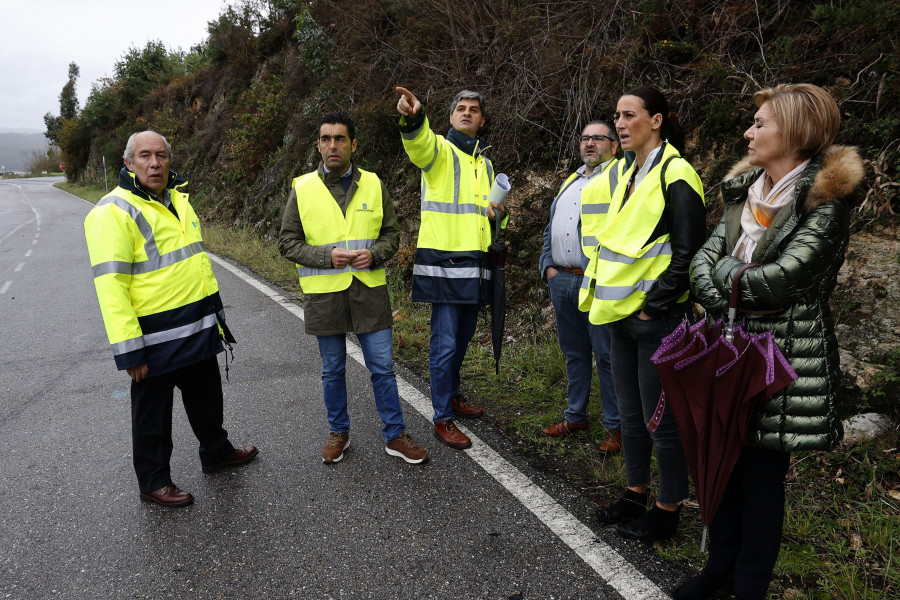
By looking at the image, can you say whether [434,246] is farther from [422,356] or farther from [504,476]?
[422,356]

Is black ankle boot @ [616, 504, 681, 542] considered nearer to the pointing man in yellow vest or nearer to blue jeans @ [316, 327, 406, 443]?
the pointing man in yellow vest

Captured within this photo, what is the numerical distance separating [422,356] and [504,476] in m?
2.24

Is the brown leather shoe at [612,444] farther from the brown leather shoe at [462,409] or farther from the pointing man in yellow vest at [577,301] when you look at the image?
the brown leather shoe at [462,409]

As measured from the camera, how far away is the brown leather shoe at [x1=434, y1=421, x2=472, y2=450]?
3697 millimetres

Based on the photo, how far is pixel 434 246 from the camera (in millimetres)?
3775

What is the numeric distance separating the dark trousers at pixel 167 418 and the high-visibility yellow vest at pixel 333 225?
0.83m

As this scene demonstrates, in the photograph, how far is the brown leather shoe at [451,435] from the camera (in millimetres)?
3697

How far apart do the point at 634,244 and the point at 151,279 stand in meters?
2.54

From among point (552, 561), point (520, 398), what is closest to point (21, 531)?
point (552, 561)

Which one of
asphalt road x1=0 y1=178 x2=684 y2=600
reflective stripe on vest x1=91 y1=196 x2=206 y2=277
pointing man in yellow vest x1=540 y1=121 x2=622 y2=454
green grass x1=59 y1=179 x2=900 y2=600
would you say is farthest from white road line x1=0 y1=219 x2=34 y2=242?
pointing man in yellow vest x1=540 y1=121 x2=622 y2=454

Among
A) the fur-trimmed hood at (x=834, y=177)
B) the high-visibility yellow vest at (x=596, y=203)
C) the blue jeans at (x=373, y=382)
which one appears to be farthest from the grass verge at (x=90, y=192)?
the fur-trimmed hood at (x=834, y=177)

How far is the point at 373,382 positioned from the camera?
365cm

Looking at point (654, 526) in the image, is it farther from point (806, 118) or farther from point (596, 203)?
point (806, 118)

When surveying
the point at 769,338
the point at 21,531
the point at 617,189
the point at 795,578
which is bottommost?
the point at 21,531
